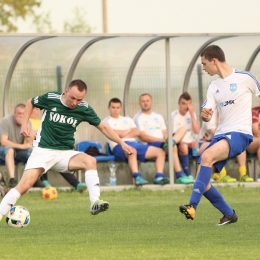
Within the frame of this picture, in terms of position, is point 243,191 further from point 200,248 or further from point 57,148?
point 200,248

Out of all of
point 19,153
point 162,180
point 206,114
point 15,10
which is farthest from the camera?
point 15,10

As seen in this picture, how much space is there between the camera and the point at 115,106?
1798cm

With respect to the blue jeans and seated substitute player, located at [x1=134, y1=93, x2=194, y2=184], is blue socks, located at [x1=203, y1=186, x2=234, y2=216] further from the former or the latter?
seated substitute player, located at [x1=134, y1=93, x2=194, y2=184]

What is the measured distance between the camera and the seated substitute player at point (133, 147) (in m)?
17.6

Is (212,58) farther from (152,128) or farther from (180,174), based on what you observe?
(152,128)

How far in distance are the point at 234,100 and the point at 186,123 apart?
787 centimetres

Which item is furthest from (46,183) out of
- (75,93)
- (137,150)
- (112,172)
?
(75,93)

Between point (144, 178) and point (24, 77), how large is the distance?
3019mm

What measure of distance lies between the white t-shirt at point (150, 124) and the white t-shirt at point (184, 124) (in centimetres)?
23

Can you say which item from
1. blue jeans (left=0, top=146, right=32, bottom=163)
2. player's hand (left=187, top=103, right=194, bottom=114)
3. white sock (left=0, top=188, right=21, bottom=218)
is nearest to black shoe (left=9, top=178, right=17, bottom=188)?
blue jeans (left=0, top=146, right=32, bottom=163)

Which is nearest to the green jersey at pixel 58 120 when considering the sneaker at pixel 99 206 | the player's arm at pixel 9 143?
the sneaker at pixel 99 206

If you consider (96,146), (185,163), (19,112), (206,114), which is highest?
(206,114)

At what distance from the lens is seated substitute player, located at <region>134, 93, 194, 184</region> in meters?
18.0

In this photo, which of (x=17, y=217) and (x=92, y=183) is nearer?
(x=17, y=217)
